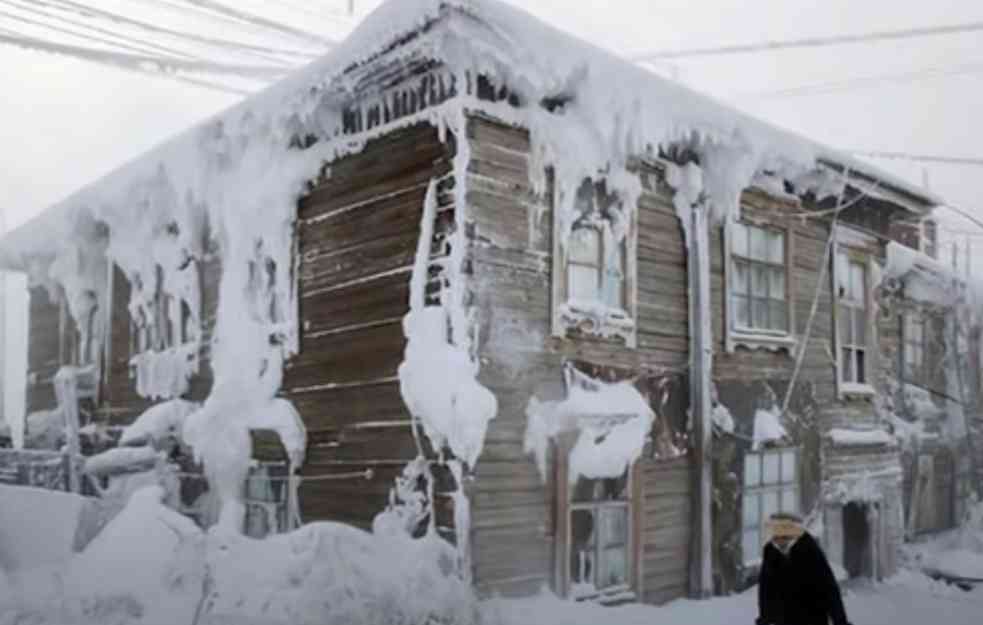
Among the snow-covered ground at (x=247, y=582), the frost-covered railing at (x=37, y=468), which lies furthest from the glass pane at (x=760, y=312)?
the frost-covered railing at (x=37, y=468)

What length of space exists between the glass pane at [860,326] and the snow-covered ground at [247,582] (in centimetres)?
482

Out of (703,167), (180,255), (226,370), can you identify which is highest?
(703,167)

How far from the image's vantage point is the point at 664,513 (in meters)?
7.93

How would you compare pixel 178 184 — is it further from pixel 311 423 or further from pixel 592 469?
pixel 592 469

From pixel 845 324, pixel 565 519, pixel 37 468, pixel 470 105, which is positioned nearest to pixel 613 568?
pixel 565 519

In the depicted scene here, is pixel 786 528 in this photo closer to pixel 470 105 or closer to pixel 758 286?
pixel 470 105

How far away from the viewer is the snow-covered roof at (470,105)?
6.40m

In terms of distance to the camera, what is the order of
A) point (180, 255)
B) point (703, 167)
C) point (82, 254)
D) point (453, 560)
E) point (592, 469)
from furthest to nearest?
point (82, 254) < point (180, 255) < point (703, 167) < point (592, 469) < point (453, 560)

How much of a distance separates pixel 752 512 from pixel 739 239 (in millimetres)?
2380

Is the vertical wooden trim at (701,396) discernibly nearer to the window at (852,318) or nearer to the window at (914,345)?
the window at (852,318)

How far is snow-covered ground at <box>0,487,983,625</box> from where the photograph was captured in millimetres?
5988

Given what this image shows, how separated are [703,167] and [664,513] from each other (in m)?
2.83

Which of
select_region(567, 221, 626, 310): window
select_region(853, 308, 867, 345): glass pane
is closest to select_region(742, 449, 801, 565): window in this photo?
select_region(853, 308, 867, 345): glass pane

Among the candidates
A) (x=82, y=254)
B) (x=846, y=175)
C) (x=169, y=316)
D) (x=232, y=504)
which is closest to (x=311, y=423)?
(x=232, y=504)
